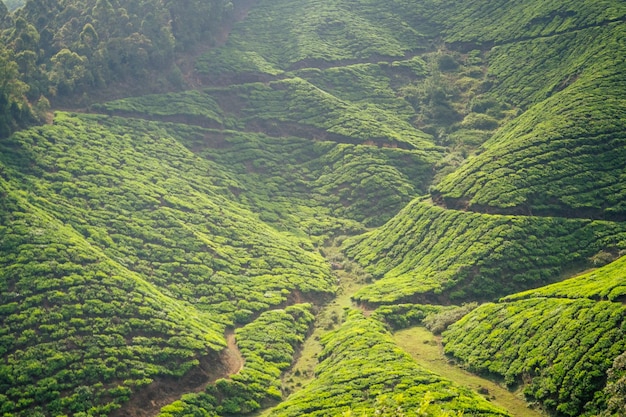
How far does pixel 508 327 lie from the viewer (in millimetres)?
45812

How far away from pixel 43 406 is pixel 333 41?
100956 millimetres

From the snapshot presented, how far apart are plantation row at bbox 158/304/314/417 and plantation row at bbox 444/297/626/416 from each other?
14699 mm

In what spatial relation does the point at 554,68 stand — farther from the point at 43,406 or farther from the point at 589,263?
the point at 43,406

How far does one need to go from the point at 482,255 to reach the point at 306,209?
31.0 m

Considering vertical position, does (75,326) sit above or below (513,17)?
below

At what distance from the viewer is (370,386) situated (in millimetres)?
42531

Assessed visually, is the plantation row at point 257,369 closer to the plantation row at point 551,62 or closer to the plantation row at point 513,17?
the plantation row at point 551,62

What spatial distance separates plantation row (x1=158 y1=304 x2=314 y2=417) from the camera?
44094mm

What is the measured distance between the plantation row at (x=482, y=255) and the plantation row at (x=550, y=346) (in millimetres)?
8465

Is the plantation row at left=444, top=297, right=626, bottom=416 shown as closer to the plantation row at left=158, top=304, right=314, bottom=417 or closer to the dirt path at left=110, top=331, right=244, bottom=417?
the plantation row at left=158, top=304, right=314, bottom=417

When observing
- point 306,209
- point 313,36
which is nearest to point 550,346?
point 306,209

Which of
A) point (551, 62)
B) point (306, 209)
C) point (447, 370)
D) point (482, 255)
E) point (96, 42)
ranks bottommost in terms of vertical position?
point (447, 370)

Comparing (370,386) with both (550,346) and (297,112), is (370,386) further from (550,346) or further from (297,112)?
(297,112)

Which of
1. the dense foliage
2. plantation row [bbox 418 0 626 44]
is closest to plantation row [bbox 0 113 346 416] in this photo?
the dense foliage
